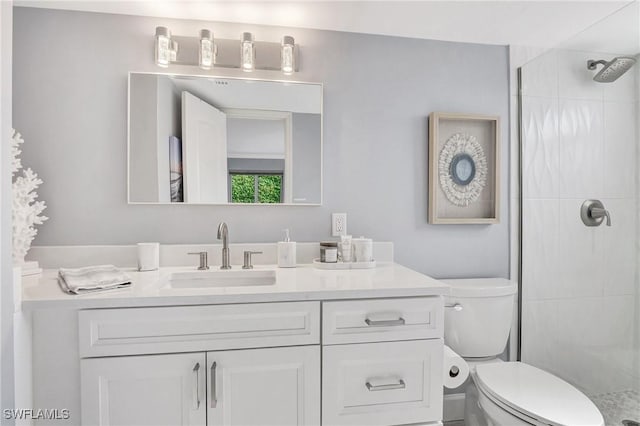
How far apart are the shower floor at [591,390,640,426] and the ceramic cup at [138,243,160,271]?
2100mm

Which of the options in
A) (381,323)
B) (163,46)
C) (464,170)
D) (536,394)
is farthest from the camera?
(464,170)

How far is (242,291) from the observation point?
1.25 meters

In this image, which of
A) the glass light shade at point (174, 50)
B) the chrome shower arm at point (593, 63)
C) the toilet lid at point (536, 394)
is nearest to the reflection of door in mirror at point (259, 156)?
the glass light shade at point (174, 50)

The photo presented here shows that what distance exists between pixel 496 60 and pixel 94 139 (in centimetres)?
213

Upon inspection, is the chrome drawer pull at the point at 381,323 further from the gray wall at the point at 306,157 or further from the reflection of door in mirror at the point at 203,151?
the reflection of door in mirror at the point at 203,151

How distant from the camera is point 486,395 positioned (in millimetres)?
1502

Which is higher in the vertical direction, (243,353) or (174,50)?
(174,50)

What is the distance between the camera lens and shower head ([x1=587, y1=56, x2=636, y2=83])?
56.9 inches

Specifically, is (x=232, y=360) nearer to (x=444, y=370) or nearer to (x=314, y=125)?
(x=444, y=370)

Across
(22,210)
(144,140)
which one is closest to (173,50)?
(144,140)

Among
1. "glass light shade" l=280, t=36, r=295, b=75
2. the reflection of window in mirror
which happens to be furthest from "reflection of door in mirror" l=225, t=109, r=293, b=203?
"glass light shade" l=280, t=36, r=295, b=75

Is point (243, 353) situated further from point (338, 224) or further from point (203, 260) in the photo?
point (338, 224)

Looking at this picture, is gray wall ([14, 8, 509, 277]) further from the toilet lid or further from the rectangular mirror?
the toilet lid

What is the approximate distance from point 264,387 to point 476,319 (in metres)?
1.07
